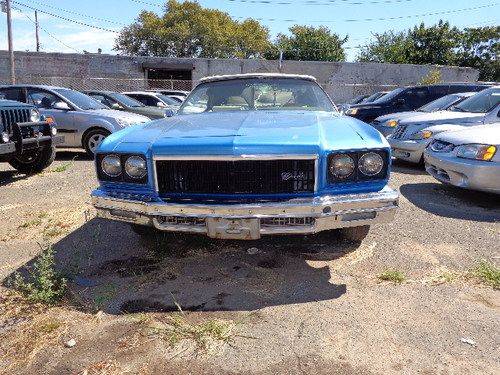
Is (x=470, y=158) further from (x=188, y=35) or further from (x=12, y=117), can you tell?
(x=188, y=35)

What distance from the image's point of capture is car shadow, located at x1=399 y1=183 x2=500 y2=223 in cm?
496

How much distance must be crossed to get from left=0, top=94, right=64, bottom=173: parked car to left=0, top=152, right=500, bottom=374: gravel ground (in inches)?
65.3

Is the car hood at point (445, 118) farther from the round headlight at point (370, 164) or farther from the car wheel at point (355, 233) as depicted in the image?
the round headlight at point (370, 164)

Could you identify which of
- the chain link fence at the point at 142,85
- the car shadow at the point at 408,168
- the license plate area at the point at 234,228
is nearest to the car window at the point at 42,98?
the car shadow at the point at 408,168

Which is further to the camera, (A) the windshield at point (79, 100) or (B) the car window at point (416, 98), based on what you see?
(B) the car window at point (416, 98)

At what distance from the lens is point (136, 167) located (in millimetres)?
3195

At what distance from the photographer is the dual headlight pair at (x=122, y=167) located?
3.19 meters

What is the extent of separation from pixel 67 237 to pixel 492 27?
4626cm

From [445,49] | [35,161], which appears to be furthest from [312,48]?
[35,161]

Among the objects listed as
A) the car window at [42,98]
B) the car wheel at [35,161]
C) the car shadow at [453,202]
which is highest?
the car window at [42,98]

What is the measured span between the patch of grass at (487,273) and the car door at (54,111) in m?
7.60

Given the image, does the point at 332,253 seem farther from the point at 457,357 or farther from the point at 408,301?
the point at 457,357

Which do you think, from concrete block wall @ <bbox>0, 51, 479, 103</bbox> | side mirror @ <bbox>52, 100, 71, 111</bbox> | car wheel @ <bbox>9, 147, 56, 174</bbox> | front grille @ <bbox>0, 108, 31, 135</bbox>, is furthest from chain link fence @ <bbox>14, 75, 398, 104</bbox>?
front grille @ <bbox>0, 108, 31, 135</bbox>

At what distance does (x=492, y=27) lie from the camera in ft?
132
